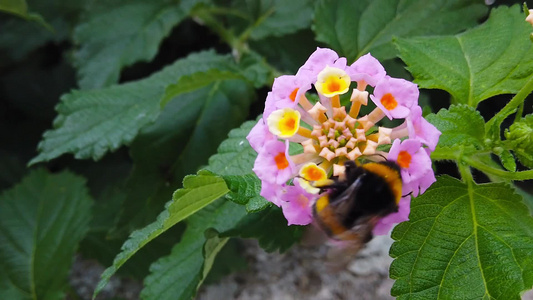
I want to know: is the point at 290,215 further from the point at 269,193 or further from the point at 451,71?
the point at 451,71

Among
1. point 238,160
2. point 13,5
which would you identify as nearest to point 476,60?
point 238,160

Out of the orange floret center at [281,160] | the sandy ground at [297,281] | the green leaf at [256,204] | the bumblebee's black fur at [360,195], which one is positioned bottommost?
the sandy ground at [297,281]

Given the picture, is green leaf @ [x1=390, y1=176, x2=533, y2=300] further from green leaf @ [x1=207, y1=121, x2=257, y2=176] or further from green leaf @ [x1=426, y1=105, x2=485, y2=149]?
green leaf @ [x1=207, y1=121, x2=257, y2=176]

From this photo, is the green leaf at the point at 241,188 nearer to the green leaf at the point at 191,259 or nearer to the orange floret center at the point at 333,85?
the orange floret center at the point at 333,85

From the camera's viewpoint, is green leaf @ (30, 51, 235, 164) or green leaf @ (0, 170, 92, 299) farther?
green leaf @ (0, 170, 92, 299)

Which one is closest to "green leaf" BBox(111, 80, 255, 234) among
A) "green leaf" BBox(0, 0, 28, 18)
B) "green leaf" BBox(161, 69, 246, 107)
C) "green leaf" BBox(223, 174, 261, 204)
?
"green leaf" BBox(161, 69, 246, 107)

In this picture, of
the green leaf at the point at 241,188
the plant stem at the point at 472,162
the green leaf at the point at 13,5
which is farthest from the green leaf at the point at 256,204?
the green leaf at the point at 13,5
